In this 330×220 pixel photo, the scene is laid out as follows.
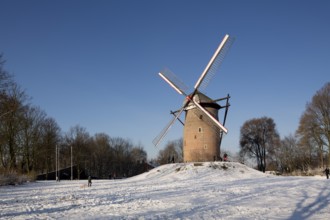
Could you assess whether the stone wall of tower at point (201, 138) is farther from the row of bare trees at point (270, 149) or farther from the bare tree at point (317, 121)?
the row of bare trees at point (270, 149)

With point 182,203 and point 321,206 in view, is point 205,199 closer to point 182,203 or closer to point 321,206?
point 182,203

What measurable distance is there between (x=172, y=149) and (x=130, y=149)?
14046 mm

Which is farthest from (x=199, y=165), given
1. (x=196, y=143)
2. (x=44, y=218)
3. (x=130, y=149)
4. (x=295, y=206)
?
(x=130, y=149)

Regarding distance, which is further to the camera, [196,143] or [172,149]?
[172,149]

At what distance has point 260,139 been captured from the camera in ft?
227

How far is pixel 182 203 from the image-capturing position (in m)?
15.4

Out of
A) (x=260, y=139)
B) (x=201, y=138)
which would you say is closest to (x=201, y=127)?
(x=201, y=138)

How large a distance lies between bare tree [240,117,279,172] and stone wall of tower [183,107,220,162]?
25.9 m

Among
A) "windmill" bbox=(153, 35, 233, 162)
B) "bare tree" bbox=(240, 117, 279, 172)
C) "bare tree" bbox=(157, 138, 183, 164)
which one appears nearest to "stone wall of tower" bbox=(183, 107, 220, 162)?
"windmill" bbox=(153, 35, 233, 162)

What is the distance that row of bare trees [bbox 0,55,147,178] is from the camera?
36938 millimetres

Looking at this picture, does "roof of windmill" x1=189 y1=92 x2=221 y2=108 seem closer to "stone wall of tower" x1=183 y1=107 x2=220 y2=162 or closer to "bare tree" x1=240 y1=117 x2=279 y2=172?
"stone wall of tower" x1=183 y1=107 x2=220 y2=162

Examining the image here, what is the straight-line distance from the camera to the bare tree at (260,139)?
68.5 m

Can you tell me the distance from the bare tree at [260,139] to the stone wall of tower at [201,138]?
25.9m

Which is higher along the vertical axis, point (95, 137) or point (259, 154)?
point (95, 137)
